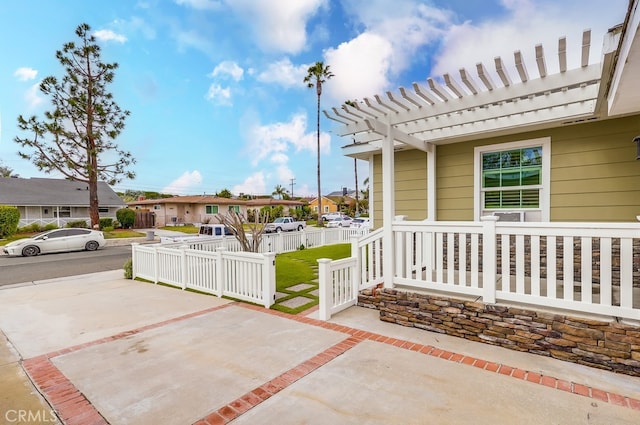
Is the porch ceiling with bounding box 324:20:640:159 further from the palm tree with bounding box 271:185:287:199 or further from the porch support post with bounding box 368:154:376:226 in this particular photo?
the palm tree with bounding box 271:185:287:199

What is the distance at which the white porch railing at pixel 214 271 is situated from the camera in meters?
5.68

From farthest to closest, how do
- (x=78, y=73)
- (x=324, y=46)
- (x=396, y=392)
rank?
(x=78, y=73), (x=324, y=46), (x=396, y=392)

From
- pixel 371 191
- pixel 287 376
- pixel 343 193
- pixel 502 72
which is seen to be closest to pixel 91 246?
pixel 371 191

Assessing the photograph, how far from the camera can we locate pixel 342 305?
5.26 m

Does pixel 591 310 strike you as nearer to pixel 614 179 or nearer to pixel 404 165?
pixel 614 179

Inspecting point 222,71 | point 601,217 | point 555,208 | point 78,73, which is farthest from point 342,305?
point 78,73

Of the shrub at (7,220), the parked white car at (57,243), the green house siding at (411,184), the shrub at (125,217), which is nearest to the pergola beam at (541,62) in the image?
the green house siding at (411,184)

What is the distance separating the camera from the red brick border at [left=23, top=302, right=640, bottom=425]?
2600 mm

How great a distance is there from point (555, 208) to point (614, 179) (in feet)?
3.00

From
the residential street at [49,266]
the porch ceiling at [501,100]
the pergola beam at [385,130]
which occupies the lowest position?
the residential street at [49,266]

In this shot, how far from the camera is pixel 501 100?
13.3ft

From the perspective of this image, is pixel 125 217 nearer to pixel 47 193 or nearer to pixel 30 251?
pixel 47 193

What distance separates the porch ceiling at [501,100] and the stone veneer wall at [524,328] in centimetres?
254

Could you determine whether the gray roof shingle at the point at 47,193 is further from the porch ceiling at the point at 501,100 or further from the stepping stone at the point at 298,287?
the porch ceiling at the point at 501,100
